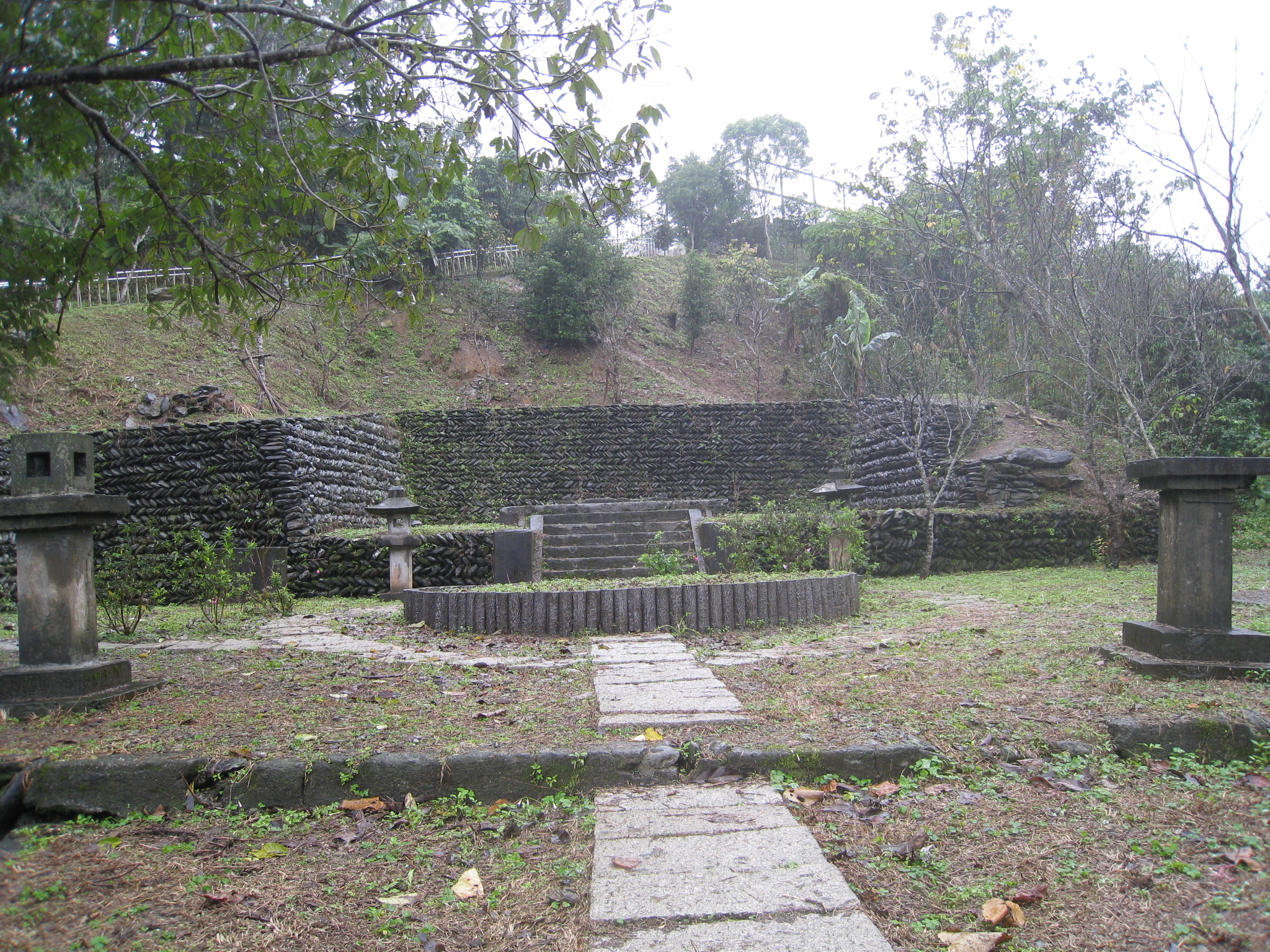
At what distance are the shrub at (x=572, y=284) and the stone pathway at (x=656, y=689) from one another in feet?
62.9

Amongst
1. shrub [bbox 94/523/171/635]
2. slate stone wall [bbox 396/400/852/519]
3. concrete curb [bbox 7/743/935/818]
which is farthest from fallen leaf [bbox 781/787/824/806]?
slate stone wall [bbox 396/400/852/519]

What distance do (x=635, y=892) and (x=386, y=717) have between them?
1.95m

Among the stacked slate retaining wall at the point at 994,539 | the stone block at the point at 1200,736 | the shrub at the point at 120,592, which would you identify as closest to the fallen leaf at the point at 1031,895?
the stone block at the point at 1200,736

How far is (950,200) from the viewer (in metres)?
15.9

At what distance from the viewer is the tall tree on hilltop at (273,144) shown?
3756 millimetres

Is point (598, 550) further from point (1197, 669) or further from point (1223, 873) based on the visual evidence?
point (1223, 873)

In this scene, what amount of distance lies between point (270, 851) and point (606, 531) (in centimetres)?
1002

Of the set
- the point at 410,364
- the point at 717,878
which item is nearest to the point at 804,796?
the point at 717,878

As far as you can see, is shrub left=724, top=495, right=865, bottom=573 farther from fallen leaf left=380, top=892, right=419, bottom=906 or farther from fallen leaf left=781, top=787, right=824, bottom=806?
fallen leaf left=380, top=892, right=419, bottom=906

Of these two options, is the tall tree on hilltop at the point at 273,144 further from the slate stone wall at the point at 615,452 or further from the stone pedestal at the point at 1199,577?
the slate stone wall at the point at 615,452

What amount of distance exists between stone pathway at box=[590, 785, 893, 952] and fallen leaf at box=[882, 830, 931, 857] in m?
0.23

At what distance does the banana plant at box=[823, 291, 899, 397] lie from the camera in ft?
67.3

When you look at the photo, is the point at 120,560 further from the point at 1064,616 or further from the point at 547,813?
the point at 1064,616

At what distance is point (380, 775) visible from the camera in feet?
9.60
